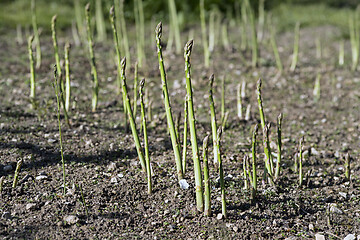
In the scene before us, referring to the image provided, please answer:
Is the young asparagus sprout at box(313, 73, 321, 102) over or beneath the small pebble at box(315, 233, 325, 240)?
over

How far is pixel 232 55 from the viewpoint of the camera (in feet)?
17.8

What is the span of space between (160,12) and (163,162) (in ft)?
14.2

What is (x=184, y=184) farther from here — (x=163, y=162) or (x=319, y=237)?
(x=319, y=237)

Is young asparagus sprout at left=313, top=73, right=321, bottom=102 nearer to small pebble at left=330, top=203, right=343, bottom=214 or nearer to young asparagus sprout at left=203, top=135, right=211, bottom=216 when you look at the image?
small pebble at left=330, top=203, right=343, bottom=214

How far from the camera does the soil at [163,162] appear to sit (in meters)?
2.39

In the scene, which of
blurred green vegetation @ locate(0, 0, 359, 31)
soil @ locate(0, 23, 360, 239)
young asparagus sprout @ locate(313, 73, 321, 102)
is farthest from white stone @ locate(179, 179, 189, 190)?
blurred green vegetation @ locate(0, 0, 359, 31)

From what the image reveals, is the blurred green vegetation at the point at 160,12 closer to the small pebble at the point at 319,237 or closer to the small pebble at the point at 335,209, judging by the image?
the small pebble at the point at 335,209

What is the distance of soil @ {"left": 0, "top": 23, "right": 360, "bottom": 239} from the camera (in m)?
2.39

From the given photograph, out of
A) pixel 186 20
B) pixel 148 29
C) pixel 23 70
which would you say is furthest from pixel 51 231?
pixel 186 20

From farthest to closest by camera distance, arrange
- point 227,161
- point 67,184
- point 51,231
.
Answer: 1. point 227,161
2. point 67,184
3. point 51,231

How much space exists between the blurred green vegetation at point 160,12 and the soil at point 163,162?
5.15 feet

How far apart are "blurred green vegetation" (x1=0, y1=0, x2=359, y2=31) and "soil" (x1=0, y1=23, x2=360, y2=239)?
1.57 meters

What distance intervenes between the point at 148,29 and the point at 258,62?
89.3 inches

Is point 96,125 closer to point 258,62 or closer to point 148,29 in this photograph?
point 258,62
